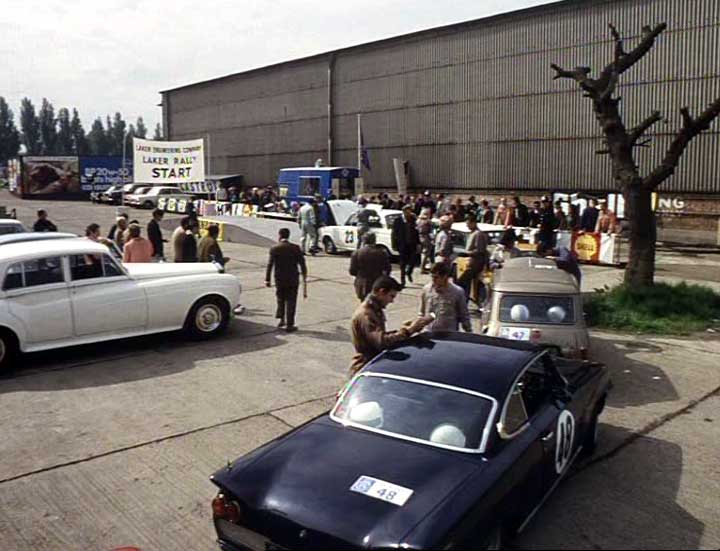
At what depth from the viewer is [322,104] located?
140 ft

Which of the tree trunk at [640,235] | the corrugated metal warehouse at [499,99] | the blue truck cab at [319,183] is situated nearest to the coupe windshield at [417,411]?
the tree trunk at [640,235]

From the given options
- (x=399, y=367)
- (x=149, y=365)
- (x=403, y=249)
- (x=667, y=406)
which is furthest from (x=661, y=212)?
(x=399, y=367)

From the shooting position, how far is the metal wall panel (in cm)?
2725

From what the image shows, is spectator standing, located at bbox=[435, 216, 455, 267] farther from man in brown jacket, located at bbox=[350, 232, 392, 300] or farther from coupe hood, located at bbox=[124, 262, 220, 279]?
coupe hood, located at bbox=[124, 262, 220, 279]

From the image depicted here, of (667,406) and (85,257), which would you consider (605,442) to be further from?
(85,257)

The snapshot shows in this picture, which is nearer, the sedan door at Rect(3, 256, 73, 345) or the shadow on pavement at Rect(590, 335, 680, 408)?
the shadow on pavement at Rect(590, 335, 680, 408)

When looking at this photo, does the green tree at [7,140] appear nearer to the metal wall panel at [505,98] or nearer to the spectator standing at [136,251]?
the metal wall panel at [505,98]

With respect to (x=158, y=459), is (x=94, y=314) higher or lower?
higher

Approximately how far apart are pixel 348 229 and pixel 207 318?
11.0m

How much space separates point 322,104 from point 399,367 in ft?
129

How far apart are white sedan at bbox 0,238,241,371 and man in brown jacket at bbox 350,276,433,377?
4.55m

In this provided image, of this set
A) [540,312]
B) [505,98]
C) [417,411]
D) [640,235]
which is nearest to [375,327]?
[417,411]

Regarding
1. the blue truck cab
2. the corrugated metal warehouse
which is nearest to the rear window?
the corrugated metal warehouse

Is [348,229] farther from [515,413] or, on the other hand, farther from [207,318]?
[515,413]
